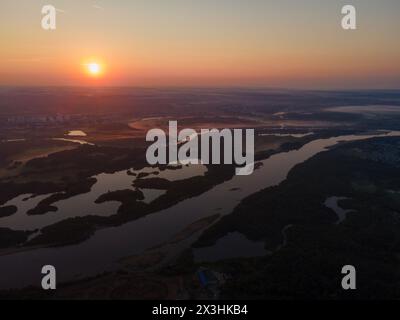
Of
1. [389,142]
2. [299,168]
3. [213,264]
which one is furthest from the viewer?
[389,142]

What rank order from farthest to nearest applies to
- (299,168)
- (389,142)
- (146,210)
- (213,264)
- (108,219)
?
(389,142), (299,168), (146,210), (108,219), (213,264)

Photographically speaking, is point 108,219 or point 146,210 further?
point 146,210

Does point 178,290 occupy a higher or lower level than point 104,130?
lower

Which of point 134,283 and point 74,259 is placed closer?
point 134,283

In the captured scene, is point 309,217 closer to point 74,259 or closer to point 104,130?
point 74,259

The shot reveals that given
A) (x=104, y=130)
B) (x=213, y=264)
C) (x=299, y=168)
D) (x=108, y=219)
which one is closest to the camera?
(x=213, y=264)
